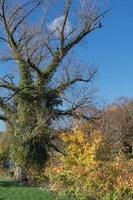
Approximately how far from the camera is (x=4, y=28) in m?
36.8

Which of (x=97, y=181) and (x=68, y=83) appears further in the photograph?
(x=68, y=83)

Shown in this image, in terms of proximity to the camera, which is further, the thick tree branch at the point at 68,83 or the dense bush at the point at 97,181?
the thick tree branch at the point at 68,83

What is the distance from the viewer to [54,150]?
37.5 metres

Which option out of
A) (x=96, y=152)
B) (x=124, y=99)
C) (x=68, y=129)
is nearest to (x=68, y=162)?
(x=96, y=152)

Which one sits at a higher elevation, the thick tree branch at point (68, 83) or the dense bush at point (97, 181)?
the thick tree branch at point (68, 83)

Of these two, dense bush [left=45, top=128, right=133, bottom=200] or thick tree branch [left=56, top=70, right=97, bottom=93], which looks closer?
dense bush [left=45, top=128, right=133, bottom=200]

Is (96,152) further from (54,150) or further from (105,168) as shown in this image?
(105,168)

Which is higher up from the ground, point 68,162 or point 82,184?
point 68,162

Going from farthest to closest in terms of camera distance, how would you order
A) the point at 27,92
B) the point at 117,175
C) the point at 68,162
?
the point at 27,92, the point at 68,162, the point at 117,175

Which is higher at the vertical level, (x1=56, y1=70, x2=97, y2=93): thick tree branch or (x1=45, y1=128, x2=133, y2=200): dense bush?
(x1=56, y1=70, x2=97, y2=93): thick tree branch

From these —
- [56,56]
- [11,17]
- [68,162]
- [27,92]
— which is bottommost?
[68,162]

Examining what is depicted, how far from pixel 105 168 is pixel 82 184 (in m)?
0.97

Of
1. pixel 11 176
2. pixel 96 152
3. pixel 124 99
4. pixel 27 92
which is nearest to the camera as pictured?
pixel 96 152

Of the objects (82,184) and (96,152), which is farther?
(96,152)
